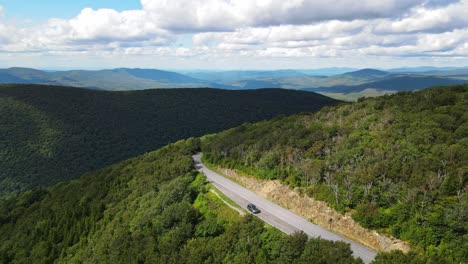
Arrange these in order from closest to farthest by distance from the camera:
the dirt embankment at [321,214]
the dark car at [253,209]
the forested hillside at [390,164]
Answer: the forested hillside at [390,164] < the dirt embankment at [321,214] < the dark car at [253,209]

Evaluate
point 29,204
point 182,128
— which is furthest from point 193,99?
point 29,204

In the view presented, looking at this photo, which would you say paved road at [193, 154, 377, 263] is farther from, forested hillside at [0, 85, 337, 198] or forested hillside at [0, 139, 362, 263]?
forested hillside at [0, 85, 337, 198]

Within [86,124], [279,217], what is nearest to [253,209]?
[279,217]

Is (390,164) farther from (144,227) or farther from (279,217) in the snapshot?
(144,227)

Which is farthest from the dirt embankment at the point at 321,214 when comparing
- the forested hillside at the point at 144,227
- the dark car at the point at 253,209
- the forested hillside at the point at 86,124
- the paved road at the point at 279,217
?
the forested hillside at the point at 86,124

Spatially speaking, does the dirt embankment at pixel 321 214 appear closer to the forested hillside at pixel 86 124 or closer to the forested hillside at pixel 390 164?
the forested hillside at pixel 390 164

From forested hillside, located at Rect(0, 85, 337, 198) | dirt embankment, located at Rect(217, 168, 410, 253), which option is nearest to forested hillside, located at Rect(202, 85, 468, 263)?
dirt embankment, located at Rect(217, 168, 410, 253)

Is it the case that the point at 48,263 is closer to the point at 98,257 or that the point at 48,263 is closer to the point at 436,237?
the point at 98,257
